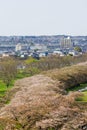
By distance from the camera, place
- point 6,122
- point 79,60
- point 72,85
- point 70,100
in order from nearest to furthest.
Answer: point 6,122 < point 70,100 < point 72,85 < point 79,60

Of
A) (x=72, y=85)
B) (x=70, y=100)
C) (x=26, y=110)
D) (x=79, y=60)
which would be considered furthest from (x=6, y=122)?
(x=79, y=60)

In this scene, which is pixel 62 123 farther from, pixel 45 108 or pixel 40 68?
pixel 40 68

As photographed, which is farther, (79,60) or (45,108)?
(79,60)

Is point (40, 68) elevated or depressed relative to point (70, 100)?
depressed

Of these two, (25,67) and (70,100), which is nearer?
(70,100)

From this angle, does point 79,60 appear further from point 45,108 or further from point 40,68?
point 45,108

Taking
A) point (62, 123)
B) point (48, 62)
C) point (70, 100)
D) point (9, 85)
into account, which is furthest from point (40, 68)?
point (62, 123)

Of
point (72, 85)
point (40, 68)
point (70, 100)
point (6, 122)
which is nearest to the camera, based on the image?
point (6, 122)

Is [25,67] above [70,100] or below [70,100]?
below

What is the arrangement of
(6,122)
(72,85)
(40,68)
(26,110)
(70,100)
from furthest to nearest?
(40,68) < (72,85) < (70,100) < (26,110) < (6,122)
